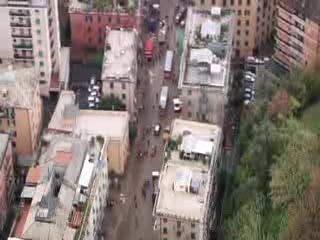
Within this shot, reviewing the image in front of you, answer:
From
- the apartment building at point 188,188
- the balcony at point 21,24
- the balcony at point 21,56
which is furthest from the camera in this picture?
the balcony at point 21,56

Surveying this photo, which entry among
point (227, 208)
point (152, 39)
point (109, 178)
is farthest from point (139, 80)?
point (227, 208)

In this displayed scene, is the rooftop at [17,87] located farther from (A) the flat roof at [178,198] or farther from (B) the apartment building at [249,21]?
(B) the apartment building at [249,21]

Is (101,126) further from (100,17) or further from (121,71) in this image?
(100,17)

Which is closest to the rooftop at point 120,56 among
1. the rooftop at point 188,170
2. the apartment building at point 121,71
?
the apartment building at point 121,71

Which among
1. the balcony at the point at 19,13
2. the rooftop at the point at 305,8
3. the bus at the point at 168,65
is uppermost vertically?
the rooftop at the point at 305,8

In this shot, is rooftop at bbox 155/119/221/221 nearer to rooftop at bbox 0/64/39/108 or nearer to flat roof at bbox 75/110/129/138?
flat roof at bbox 75/110/129/138

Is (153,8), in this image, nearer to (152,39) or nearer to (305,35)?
(152,39)

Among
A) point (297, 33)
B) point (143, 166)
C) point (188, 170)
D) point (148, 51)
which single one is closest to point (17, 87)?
point (143, 166)
